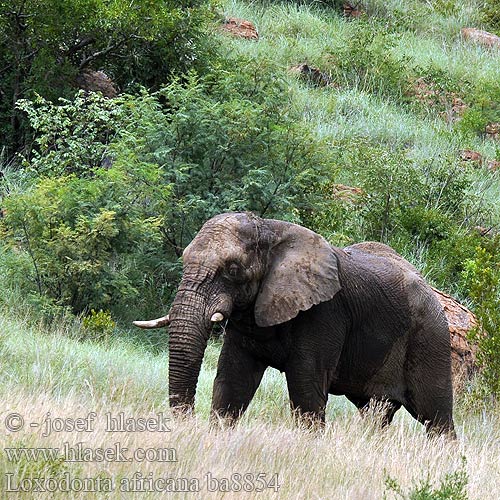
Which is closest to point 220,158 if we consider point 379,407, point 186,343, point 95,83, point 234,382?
point 95,83

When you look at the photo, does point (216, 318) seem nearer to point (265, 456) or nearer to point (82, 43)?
point (265, 456)

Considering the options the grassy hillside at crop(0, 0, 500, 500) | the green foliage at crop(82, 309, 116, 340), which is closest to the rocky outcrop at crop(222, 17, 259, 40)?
the grassy hillside at crop(0, 0, 500, 500)

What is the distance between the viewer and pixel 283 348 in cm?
848

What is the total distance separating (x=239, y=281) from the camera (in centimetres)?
815

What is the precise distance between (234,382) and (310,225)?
283 inches

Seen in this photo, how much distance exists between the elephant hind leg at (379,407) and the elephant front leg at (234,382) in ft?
3.04

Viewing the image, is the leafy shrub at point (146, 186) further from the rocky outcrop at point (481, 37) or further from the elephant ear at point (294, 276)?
the rocky outcrop at point (481, 37)

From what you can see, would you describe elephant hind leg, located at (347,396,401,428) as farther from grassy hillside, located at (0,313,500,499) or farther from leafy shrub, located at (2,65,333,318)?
leafy shrub, located at (2,65,333,318)

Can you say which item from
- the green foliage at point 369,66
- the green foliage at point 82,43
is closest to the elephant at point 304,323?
the green foliage at point 82,43

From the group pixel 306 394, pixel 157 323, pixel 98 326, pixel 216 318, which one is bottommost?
pixel 98 326

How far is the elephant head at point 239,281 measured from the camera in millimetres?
7625

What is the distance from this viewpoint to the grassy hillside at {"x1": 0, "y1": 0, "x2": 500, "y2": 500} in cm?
639

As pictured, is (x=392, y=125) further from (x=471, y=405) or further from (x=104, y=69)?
(x=471, y=405)

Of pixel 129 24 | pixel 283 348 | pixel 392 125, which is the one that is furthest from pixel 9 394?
pixel 392 125
